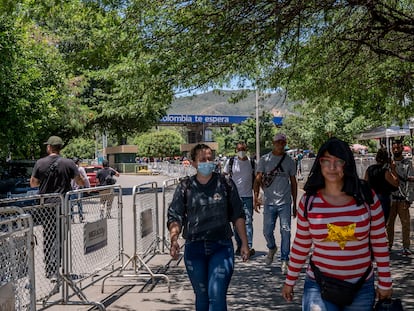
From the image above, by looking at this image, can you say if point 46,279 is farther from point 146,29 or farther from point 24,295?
point 146,29

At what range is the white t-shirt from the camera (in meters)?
9.09

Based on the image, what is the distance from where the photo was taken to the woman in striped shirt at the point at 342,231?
3.35 m

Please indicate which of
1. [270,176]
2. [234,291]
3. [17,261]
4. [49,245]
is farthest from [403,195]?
[17,261]

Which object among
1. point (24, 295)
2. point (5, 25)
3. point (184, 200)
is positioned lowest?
point (24, 295)

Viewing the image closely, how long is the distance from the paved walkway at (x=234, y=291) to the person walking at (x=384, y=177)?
100cm

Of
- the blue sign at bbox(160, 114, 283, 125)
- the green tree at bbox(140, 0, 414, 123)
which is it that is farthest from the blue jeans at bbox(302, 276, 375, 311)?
the blue sign at bbox(160, 114, 283, 125)

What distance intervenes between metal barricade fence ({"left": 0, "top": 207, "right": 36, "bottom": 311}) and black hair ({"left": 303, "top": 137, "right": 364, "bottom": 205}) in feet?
6.91

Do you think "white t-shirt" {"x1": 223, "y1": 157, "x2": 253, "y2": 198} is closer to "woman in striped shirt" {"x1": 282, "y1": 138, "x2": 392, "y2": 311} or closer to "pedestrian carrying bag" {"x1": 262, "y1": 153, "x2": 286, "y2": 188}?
"pedestrian carrying bag" {"x1": 262, "y1": 153, "x2": 286, "y2": 188}

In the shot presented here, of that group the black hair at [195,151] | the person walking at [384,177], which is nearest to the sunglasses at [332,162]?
the black hair at [195,151]

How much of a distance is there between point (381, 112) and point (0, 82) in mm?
12225

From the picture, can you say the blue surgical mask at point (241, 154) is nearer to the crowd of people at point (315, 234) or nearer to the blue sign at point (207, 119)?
the crowd of people at point (315, 234)

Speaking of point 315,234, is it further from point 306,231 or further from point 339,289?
point 339,289

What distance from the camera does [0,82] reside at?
59.9ft

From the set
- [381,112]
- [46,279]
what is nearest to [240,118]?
[381,112]
